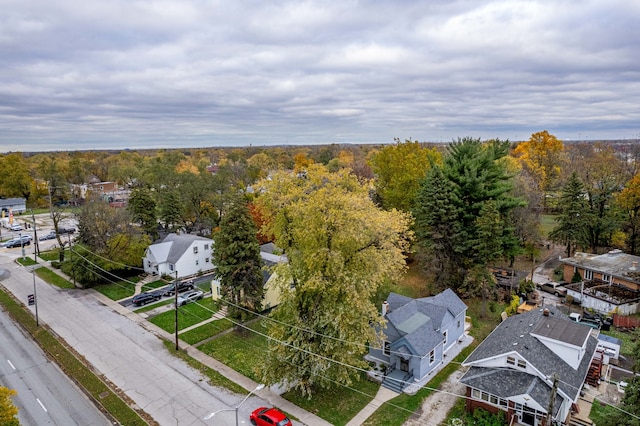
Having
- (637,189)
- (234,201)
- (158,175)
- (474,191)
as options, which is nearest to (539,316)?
(474,191)

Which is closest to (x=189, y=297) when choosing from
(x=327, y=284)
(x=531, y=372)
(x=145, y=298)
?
(x=145, y=298)

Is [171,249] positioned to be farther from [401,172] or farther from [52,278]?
[401,172]

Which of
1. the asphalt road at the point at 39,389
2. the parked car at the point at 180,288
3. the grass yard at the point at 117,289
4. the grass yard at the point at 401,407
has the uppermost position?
the parked car at the point at 180,288

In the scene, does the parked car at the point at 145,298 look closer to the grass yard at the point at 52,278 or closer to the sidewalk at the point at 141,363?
the sidewalk at the point at 141,363

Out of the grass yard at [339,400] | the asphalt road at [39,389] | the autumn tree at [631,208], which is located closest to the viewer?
the asphalt road at [39,389]

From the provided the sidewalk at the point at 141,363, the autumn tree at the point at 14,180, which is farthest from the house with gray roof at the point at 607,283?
the autumn tree at the point at 14,180

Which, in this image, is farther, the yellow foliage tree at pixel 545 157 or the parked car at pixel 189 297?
the yellow foliage tree at pixel 545 157
